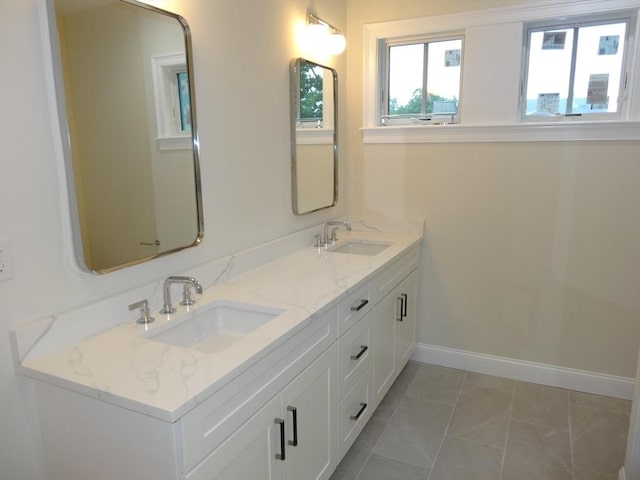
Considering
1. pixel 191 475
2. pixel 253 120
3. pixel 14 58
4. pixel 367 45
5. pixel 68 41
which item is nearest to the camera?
pixel 191 475

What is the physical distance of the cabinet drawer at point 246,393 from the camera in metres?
1.11

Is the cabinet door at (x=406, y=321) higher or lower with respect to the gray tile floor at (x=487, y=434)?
higher

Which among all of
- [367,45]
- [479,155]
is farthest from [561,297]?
[367,45]

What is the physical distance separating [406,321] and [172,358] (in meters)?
1.81

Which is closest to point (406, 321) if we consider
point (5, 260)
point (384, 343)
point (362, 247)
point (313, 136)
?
point (384, 343)

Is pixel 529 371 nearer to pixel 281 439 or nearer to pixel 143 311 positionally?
pixel 281 439

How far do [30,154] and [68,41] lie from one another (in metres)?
0.34

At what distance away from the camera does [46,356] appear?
1.30m

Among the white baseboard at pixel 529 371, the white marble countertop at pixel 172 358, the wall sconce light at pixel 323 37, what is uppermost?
the wall sconce light at pixel 323 37

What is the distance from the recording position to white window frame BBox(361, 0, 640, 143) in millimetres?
2438

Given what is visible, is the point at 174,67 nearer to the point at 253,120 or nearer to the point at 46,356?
the point at 253,120

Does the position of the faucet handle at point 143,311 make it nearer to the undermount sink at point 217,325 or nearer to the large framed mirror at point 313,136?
the undermount sink at point 217,325

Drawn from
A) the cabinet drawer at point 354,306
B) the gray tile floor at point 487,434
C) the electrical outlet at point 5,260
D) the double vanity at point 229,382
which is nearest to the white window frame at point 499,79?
the double vanity at point 229,382

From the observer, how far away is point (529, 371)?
Answer: 290 cm
